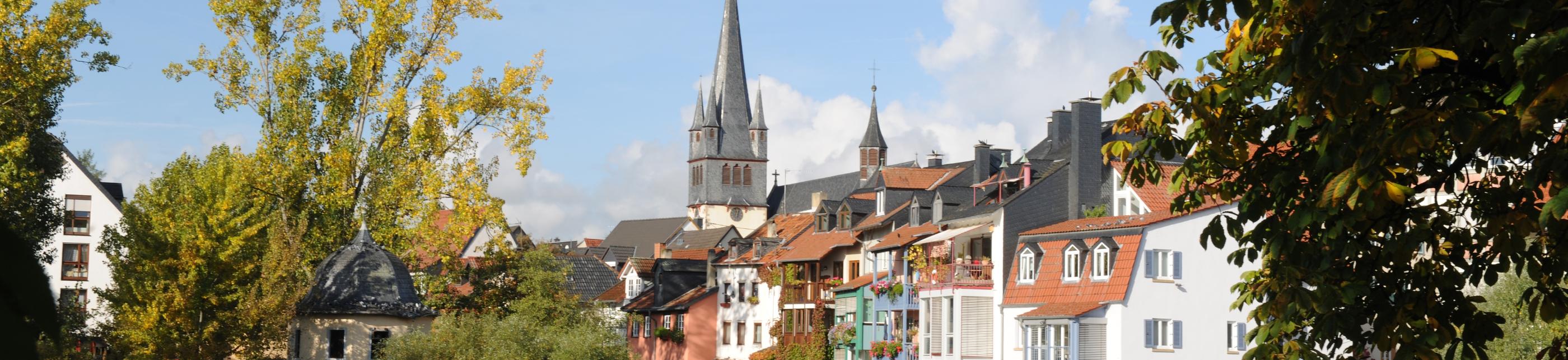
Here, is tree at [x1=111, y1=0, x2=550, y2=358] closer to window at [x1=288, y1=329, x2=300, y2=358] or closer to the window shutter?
window at [x1=288, y1=329, x2=300, y2=358]

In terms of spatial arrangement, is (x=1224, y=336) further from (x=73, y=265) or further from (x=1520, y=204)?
(x=73, y=265)

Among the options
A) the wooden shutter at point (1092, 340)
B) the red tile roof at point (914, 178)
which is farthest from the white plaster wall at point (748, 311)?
the wooden shutter at point (1092, 340)

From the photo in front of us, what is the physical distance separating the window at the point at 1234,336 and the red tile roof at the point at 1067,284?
318cm

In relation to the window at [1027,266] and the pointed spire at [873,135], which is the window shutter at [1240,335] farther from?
the pointed spire at [873,135]

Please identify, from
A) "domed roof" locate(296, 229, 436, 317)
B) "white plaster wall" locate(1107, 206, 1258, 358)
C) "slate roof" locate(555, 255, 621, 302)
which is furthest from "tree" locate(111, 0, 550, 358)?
Result: "slate roof" locate(555, 255, 621, 302)

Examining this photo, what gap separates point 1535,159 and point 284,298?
114ft

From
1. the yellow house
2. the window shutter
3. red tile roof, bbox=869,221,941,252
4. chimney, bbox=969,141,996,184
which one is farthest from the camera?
chimney, bbox=969,141,996,184

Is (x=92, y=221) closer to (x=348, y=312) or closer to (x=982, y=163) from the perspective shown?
(x=348, y=312)

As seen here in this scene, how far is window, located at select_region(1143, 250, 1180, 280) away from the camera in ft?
145

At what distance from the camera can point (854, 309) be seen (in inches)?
2413

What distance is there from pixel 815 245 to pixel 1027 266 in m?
20.1

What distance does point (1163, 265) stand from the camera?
44.5 m

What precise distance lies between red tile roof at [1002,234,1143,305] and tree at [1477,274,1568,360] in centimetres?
978

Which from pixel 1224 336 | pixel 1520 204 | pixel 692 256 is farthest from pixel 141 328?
pixel 692 256
